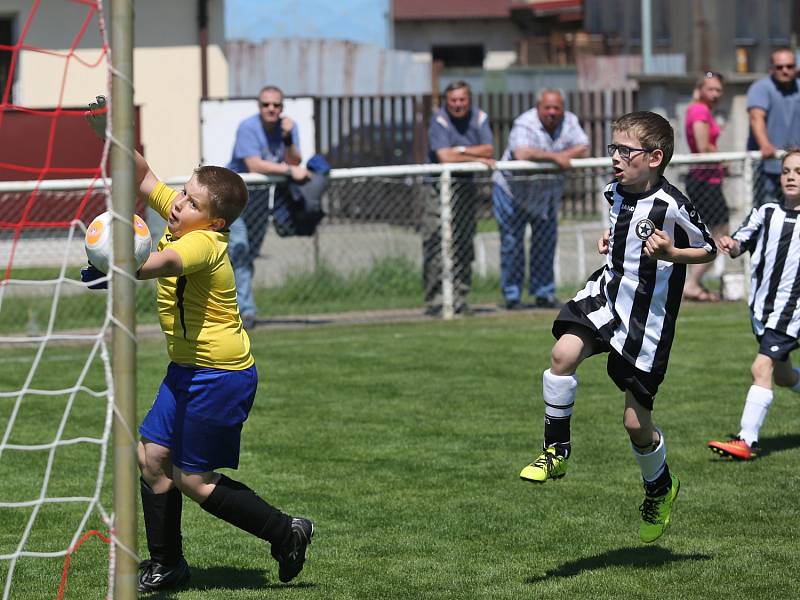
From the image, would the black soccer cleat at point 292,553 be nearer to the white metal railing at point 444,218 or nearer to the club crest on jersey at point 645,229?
the club crest on jersey at point 645,229

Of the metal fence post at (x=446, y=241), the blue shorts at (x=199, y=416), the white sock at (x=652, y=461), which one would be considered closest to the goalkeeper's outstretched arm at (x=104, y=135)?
the blue shorts at (x=199, y=416)

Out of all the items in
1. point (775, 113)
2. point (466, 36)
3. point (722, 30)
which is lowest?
point (775, 113)

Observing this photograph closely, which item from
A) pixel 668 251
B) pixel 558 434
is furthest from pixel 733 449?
pixel 668 251

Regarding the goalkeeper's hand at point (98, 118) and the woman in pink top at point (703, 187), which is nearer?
the goalkeeper's hand at point (98, 118)

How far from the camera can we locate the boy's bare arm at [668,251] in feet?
16.1

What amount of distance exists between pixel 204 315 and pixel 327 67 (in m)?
20.9

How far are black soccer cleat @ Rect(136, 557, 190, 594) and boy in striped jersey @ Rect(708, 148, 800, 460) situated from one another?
3.01 m

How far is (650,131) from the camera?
511cm

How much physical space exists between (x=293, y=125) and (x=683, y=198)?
6.75 meters

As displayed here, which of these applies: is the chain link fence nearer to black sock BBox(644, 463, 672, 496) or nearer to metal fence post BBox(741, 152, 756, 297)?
metal fence post BBox(741, 152, 756, 297)

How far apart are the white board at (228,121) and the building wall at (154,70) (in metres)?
3.09

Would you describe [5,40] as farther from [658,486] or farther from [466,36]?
[658,486]

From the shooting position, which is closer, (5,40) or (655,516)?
(655,516)

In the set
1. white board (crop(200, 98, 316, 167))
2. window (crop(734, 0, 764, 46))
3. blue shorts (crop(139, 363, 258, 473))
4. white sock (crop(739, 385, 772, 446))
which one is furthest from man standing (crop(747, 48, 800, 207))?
blue shorts (crop(139, 363, 258, 473))
